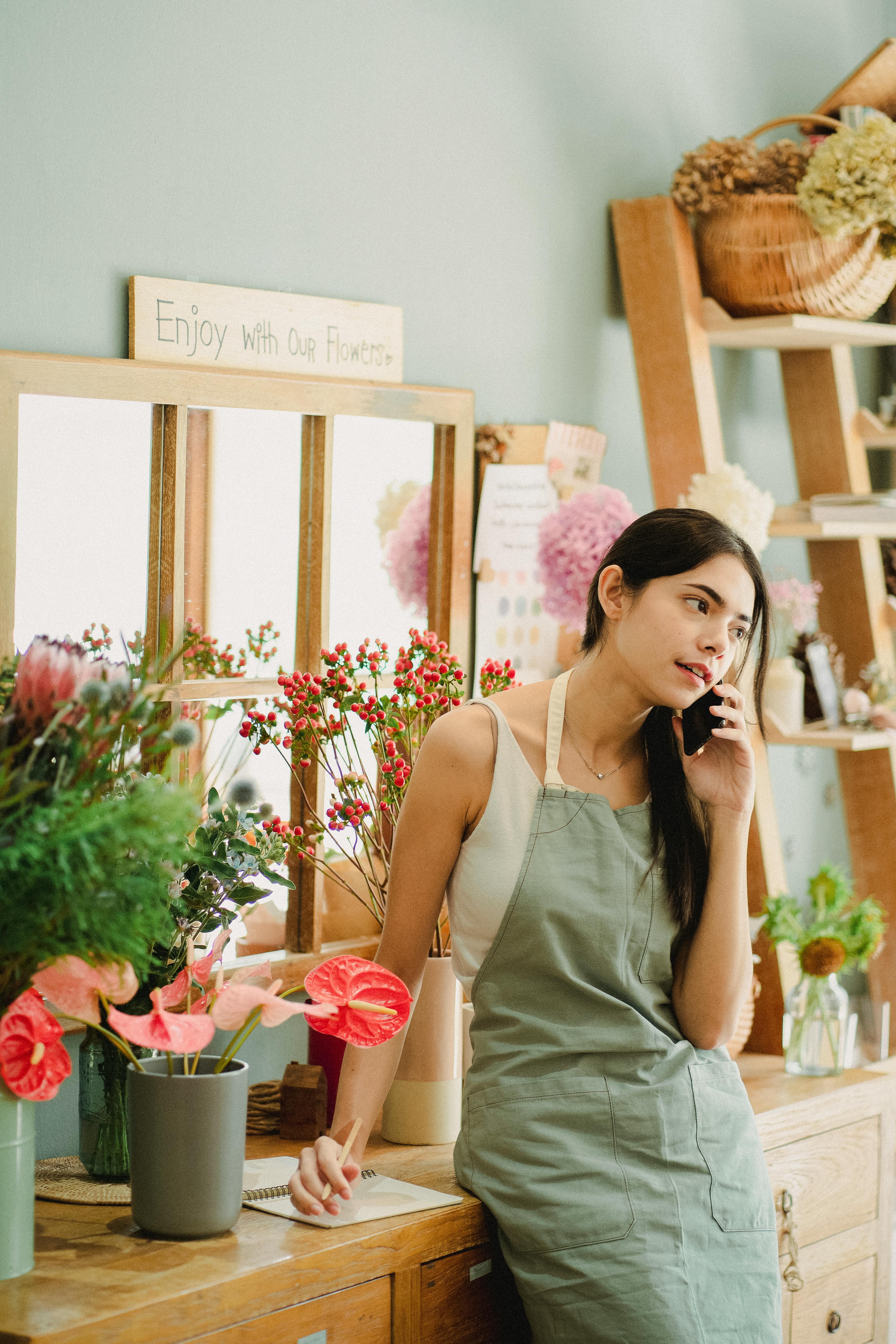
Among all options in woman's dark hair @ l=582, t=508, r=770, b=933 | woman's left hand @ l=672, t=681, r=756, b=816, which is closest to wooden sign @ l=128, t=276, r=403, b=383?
woman's dark hair @ l=582, t=508, r=770, b=933

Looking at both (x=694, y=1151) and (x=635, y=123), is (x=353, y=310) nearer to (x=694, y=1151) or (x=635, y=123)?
(x=635, y=123)

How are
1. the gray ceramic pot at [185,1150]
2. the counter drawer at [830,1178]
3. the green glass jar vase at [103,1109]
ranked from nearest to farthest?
the gray ceramic pot at [185,1150] → the green glass jar vase at [103,1109] → the counter drawer at [830,1178]

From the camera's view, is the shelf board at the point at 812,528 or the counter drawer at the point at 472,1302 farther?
the shelf board at the point at 812,528

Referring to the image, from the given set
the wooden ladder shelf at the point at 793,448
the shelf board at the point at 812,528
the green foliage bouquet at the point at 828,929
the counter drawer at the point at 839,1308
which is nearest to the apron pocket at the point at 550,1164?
the counter drawer at the point at 839,1308

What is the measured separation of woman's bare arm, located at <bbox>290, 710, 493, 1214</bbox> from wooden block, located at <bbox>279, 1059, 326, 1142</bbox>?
0.65ft

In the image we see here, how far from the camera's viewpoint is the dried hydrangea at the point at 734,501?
2.77 metres

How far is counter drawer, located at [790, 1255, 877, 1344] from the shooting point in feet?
7.70

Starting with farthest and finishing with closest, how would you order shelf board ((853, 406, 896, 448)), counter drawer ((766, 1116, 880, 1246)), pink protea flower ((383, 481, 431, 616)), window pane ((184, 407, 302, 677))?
shelf board ((853, 406, 896, 448)) → pink protea flower ((383, 481, 431, 616)) → counter drawer ((766, 1116, 880, 1246)) → window pane ((184, 407, 302, 677))

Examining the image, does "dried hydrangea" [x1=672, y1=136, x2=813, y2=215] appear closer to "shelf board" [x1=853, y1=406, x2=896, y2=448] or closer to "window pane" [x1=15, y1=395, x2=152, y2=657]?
"shelf board" [x1=853, y1=406, x2=896, y2=448]

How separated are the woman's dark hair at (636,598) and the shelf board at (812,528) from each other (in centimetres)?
102

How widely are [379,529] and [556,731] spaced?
0.69 m

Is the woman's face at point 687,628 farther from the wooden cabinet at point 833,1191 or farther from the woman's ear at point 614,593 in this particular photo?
the wooden cabinet at point 833,1191

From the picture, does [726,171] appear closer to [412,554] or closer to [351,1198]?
[412,554]

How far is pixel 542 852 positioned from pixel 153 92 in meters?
1.23
